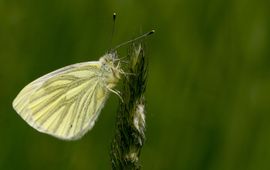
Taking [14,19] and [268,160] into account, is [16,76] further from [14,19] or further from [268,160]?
[268,160]

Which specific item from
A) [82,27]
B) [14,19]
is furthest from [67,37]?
[14,19]

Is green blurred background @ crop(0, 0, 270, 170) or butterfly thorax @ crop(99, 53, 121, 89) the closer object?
butterfly thorax @ crop(99, 53, 121, 89)

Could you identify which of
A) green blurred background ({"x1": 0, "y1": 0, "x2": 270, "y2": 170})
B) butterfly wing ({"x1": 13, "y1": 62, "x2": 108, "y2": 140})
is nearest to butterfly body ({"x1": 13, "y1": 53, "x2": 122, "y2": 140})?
butterfly wing ({"x1": 13, "y1": 62, "x2": 108, "y2": 140})

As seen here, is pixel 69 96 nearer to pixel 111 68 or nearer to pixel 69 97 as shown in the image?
pixel 69 97

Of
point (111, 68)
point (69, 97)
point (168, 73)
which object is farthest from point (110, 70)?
point (168, 73)

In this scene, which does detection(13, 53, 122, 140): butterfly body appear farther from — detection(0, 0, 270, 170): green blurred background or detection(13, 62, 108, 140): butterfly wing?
detection(0, 0, 270, 170): green blurred background

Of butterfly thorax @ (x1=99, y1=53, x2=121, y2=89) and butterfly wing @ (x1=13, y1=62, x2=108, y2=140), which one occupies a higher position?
butterfly thorax @ (x1=99, y1=53, x2=121, y2=89)
